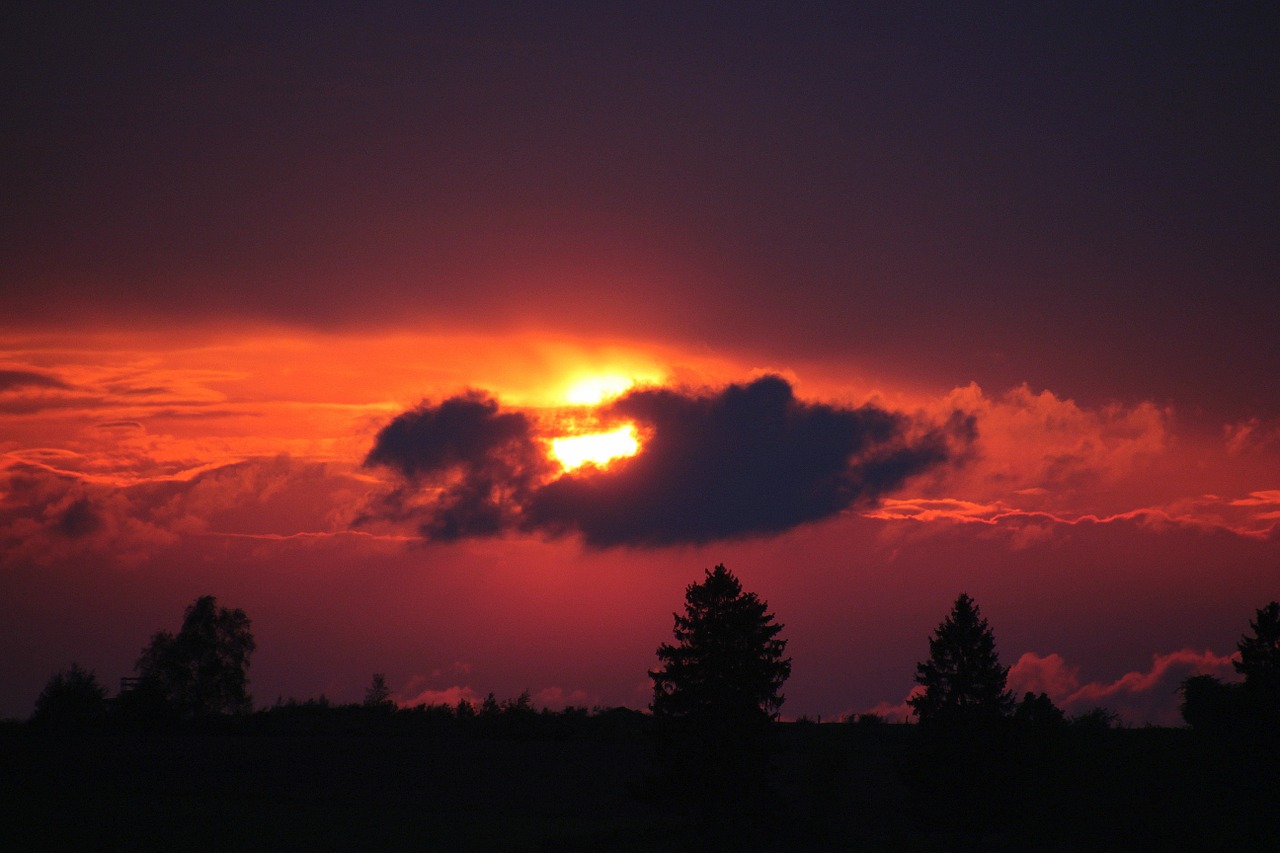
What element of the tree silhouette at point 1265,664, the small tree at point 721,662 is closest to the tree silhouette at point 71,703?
the small tree at point 721,662

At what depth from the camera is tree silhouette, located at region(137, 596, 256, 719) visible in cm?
11806

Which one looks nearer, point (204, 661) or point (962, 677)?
point (962, 677)

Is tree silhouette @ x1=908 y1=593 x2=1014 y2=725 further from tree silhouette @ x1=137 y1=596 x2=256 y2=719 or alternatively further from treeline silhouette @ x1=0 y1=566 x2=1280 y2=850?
tree silhouette @ x1=137 y1=596 x2=256 y2=719

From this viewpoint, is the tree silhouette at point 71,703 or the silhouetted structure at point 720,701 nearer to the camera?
the silhouetted structure at point 720,701

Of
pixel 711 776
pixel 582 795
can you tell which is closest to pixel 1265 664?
pixel 711 776

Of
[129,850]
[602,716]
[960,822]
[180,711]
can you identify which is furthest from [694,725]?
[180,711]

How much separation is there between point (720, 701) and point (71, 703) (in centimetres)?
6651

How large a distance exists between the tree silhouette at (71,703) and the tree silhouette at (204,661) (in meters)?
10.5

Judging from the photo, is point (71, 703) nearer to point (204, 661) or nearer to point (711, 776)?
point (204, 661)

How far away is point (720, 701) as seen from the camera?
6462 centimetres

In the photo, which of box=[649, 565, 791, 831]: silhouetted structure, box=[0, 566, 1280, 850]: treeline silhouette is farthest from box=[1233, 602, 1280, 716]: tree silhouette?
box=[649, 565, 791, 831]: silhouetted structure

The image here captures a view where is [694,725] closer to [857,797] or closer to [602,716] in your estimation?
[857,797]

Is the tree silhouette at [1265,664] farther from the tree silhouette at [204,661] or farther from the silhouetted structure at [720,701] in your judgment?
the tree silhouette at [204,661]

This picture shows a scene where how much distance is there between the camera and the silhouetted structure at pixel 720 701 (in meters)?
63.8
